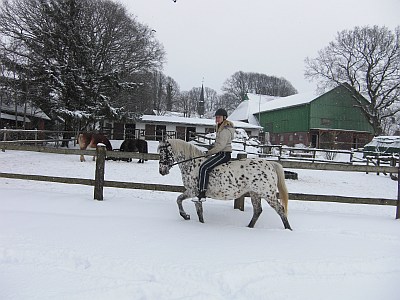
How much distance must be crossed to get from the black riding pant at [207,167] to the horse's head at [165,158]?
58 cm

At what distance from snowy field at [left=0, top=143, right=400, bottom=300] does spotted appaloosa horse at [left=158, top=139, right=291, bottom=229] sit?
418 mm

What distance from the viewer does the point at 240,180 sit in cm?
503

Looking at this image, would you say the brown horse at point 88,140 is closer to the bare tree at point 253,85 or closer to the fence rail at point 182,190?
the fence rail at point 182,190

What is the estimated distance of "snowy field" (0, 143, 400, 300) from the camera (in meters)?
2.94

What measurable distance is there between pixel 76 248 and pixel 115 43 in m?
25.0

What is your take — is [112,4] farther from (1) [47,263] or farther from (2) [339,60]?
(2) [339,60]

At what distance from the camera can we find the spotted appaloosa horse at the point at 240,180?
198 inches

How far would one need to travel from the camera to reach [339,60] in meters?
44.3

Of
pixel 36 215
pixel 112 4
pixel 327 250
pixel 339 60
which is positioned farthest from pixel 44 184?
pixel 339 60

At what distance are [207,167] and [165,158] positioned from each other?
754 millimetres

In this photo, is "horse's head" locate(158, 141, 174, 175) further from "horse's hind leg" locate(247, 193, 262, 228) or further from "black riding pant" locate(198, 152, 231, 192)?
"horse's hind leg" locate(247, 193, 262, 228)

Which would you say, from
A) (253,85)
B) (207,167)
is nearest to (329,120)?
(207,167)

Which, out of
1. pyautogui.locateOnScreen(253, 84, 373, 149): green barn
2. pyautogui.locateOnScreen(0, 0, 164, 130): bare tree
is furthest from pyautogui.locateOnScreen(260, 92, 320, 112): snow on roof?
pyautogui.locateOnScreen(0, 0, 164, 130): bare tree

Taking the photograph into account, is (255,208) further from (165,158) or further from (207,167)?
(165,158)
